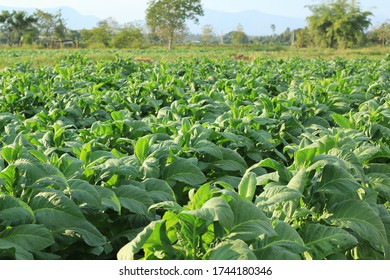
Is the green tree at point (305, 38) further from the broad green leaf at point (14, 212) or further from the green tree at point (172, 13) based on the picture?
the broad green leaf at point (14, 212)

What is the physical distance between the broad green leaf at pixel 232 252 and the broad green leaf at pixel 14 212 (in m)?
0.94

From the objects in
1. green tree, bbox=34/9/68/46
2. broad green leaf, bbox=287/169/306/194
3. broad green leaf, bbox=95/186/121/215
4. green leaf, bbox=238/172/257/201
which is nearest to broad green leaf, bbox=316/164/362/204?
broad green leaf, bbox=287/169/306/194

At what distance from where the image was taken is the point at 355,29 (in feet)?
183

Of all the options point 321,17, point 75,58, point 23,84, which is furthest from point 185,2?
point 23,84

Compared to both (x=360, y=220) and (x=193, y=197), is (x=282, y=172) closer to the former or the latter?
(x=360, y=220)

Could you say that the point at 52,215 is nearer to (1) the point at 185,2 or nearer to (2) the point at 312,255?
(2) the point at 312,255

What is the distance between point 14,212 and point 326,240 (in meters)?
1.53

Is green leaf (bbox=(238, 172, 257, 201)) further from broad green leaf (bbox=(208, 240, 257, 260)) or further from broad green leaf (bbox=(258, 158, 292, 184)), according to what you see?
broad green leaf (bbox=(208, 240, 257, 260))

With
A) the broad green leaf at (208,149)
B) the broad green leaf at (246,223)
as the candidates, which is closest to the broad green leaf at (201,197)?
the broad green leaf at (246,223)

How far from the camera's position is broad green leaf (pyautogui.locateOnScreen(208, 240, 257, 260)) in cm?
193

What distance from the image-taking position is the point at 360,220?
8.67 ft

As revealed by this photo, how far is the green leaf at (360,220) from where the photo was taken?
2.59 meters

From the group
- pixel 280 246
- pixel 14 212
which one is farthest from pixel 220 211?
pixel 14 212

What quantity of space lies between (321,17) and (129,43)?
2292cm
